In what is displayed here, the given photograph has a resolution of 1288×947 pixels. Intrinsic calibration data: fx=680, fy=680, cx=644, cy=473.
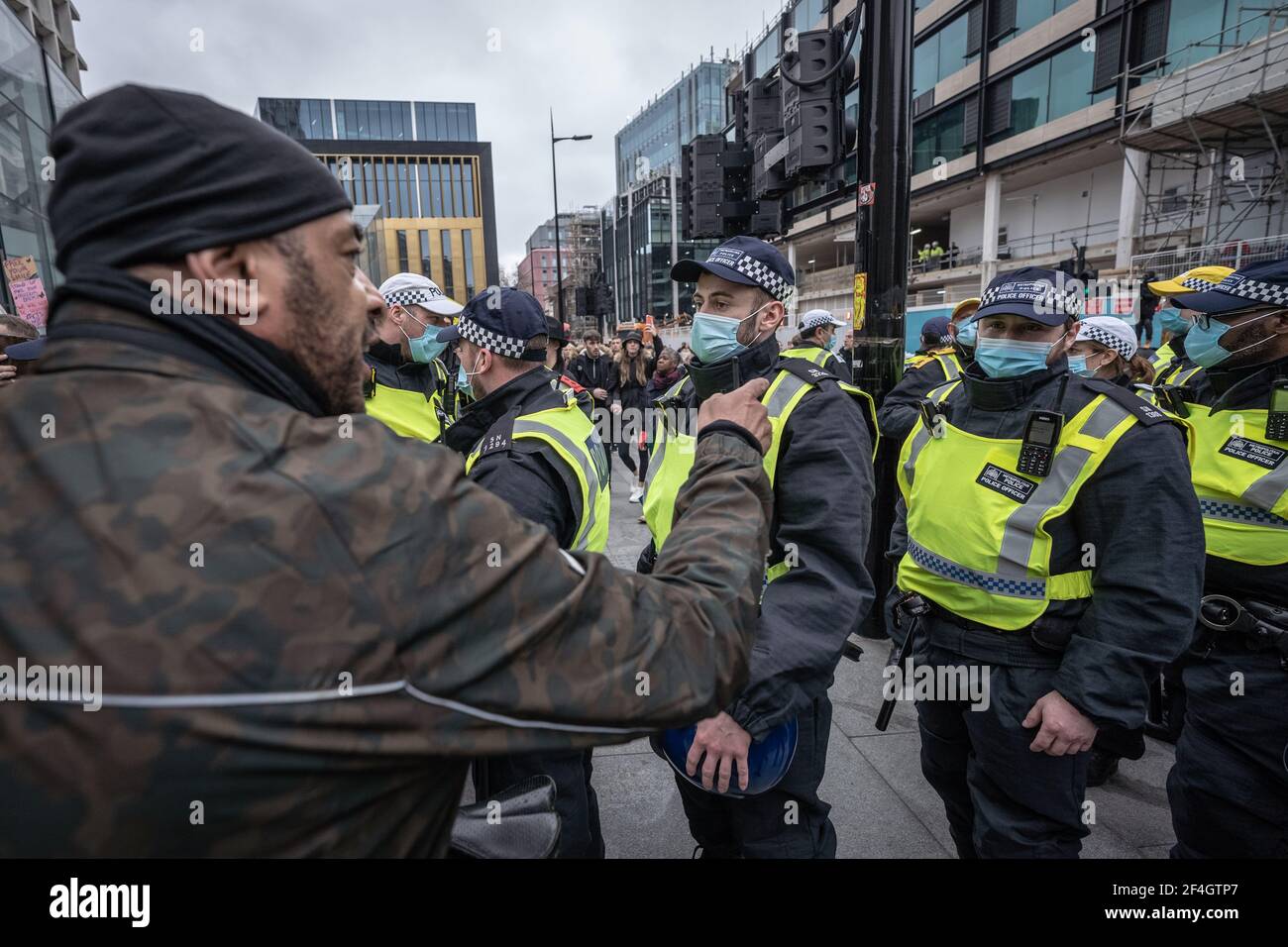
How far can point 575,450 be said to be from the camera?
2301mm

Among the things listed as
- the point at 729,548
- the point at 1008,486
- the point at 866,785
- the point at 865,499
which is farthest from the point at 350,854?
the point at 866,785

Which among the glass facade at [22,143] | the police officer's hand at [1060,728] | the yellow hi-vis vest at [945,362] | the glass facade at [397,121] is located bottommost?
the police officer's hand at [1060,728]

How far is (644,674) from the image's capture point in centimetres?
89

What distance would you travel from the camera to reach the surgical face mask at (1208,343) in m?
2.91

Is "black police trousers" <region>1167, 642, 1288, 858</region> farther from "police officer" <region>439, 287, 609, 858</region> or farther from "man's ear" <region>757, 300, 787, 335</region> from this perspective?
"police officer" <region>439, 287, 609, 858</region>

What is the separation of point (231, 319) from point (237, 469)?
243mm

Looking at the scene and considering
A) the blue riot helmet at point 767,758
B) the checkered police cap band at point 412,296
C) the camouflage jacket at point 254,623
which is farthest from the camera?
the checkered police cap band at point 412,296

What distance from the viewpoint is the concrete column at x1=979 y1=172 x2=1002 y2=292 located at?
26123mm

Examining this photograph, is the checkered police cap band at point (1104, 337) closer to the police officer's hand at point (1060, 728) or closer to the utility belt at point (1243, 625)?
the utility belt at point (1243, 625)

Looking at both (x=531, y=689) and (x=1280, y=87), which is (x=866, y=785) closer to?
(x=531, y=689)

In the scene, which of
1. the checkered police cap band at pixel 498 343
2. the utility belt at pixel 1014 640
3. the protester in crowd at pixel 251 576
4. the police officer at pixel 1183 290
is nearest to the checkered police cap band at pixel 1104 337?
the police officer at pixel 1183 290

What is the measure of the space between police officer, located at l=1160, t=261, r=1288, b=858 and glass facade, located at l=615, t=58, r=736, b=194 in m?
65.4

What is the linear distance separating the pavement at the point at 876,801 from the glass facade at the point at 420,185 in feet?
214

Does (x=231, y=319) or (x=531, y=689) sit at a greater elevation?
(x=231, y=319)
